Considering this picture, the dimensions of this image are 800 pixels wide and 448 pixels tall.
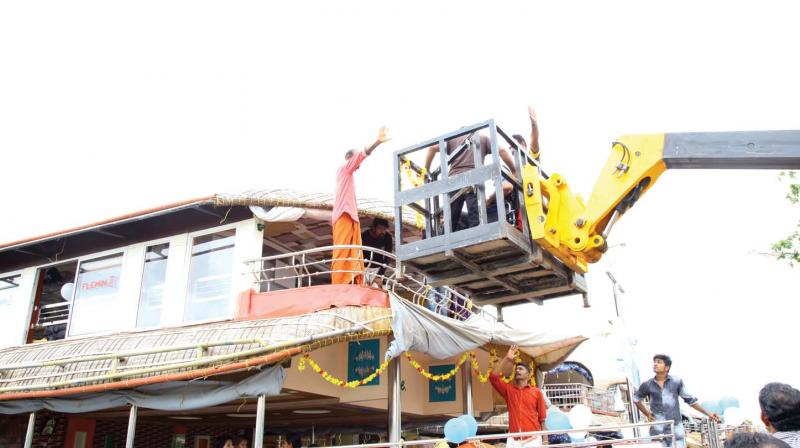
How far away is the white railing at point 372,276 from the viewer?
332 inches

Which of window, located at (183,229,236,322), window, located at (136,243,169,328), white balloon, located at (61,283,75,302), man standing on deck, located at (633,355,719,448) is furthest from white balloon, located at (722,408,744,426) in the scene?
white balloon, located at (61,283,75,302)

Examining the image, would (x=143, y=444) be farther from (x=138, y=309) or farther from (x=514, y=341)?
(x=514, y=341)

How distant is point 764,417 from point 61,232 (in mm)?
10849

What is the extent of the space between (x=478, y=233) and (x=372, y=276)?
11.6ft

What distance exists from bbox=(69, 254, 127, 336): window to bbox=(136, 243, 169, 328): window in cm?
47

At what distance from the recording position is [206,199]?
9.48 meters

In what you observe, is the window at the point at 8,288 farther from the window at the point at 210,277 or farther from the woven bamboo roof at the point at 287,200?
the woven bamboo roof at the point at 287,200

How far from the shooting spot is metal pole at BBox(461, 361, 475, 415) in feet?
33.6

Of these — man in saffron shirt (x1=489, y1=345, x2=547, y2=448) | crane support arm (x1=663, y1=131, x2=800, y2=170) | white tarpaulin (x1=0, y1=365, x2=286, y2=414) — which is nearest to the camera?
crane support arm (x1=663, y1=131, x2=800, y2=170)

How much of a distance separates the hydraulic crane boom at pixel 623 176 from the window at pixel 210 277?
533 centimetres

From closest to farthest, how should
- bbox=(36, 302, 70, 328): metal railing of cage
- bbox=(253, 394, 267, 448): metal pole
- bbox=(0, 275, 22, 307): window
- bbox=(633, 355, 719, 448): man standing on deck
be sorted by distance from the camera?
bbox=(633, 355, 719, 448): man standing on deck, bbox=(253, 394, 267, 448): metal pole, bbox=(36, 302, 70, 328): metal railing of cage, bbox=(0, 275, 22, 307): window

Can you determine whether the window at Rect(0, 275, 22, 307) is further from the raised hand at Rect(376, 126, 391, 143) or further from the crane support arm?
the crane support arm

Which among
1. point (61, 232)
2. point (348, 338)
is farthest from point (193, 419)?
point (348, 338)

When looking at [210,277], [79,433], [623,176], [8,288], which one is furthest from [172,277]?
[623,176]
